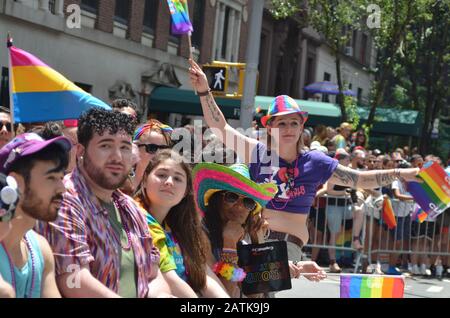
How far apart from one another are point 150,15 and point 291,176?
757 inches

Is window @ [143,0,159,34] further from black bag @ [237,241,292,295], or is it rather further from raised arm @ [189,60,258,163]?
black bag @ [237,241,292,295]

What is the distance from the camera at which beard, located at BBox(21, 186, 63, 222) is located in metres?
3.07

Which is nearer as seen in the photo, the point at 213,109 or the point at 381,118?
the point at 213,109

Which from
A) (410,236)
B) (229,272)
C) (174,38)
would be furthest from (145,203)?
(174,38)

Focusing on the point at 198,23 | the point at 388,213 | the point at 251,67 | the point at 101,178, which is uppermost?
the point at 198,23

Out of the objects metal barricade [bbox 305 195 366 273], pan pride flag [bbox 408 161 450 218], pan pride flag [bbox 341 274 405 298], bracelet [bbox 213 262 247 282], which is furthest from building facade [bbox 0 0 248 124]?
pan pride flag [bbox 341 274 405 298]

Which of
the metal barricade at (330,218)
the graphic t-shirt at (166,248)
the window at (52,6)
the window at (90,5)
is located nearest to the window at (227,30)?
the window at (90,5)

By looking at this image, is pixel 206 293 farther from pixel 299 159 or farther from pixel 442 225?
pixel 442 225

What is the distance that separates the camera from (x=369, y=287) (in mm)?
3830

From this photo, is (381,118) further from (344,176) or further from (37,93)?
(37,93)

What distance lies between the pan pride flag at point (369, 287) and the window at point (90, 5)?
17.4 m

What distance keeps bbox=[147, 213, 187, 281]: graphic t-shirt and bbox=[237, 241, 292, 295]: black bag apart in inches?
22.9

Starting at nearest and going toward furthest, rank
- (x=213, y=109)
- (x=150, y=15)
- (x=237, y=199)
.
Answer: (x=237, y=199), (x=213, y=109), (x=150, y=15)

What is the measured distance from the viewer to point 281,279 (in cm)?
481
